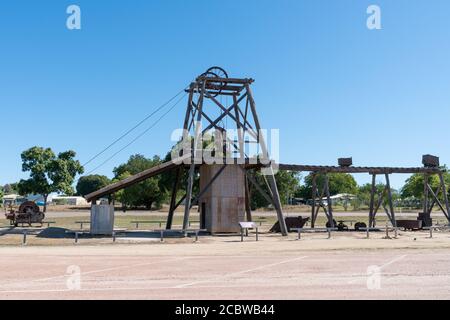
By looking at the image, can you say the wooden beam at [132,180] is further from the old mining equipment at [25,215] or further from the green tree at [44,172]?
the green tree at [44,172]

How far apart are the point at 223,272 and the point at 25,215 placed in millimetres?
26495

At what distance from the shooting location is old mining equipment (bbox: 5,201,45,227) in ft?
113

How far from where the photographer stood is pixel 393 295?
9555 millimetres

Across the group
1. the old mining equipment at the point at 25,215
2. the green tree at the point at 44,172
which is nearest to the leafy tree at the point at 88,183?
the green tree at the point at 44,172

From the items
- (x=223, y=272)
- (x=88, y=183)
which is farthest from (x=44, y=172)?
(x=88, y=183)

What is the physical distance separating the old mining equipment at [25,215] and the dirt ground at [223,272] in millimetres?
13399

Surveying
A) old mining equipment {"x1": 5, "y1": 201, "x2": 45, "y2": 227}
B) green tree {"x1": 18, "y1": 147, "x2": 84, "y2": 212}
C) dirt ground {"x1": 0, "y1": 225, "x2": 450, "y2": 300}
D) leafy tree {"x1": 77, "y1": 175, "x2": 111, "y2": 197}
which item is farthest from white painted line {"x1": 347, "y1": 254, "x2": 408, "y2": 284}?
leafy tree {"x1": 77, "y1": 175, "x2": 111, "y2": 197}

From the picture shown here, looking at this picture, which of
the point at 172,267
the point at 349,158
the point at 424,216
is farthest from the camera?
the point at 424,216

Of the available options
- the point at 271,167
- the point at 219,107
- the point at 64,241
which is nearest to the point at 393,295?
the point at 64,241

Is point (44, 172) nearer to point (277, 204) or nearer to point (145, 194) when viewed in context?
point (145, 194)

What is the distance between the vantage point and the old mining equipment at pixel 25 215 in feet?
113

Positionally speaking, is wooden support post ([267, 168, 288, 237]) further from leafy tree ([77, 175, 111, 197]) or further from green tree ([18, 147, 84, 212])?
leafy tree ([77, 175, 111, 197])
